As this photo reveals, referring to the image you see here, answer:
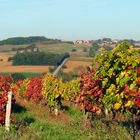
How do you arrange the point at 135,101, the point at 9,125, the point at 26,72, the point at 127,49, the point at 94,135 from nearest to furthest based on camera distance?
the point at 135,101
the point at 127,49
the point at 94,135
the point at 9,125
the point at 26,72

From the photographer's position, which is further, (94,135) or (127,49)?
(94,135)

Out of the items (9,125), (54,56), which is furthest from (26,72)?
(9,125)

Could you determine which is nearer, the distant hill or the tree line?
the tree line

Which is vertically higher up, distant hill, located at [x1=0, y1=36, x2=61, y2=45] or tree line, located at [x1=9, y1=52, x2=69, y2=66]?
distant hill, located at [x1=0, y1=36, x2=61, y2=45]

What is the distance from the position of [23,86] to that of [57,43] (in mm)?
70527

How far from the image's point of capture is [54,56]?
80750 millimetres

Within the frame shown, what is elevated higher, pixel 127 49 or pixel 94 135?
pixel 127 49

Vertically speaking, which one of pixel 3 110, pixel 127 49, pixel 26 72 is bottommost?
pixel 26 72

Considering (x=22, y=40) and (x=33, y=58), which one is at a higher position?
(x=22, y=40)

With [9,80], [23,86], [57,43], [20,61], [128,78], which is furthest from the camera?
[57,43]

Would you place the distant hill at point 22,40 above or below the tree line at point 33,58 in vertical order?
above

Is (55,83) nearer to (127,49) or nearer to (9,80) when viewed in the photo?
(9,80)

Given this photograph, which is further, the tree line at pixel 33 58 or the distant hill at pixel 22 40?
the distant hill at pixel 22 40

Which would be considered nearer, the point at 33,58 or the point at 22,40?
the point at 33,58
